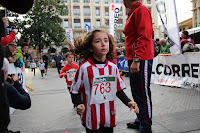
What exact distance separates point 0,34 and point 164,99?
4522mm

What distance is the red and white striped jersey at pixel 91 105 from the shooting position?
176cm

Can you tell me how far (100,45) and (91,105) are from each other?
24.5 inches

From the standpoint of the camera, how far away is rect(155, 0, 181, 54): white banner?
6016 mm

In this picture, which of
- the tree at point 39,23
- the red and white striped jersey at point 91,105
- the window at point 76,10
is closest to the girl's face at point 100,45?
the red and white striped jersey at point 91,105

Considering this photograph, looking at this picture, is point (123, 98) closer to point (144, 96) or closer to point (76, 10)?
point (144, 96)

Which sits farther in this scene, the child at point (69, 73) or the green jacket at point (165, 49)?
the green jacket at point (165, 49)

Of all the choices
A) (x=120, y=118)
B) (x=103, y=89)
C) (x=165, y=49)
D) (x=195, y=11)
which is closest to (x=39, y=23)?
(x=165, y=49)

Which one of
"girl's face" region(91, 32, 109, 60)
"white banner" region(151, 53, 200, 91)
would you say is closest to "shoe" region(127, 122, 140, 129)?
"girl's face" region(91, 32, 109, 60)

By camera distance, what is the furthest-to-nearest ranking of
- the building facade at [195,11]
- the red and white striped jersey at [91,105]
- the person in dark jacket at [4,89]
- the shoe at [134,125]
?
the building facade at [195,11], the shoe at [134,125], the red and white striped jersey at [91,105], the person in dark jacket at [4,89]

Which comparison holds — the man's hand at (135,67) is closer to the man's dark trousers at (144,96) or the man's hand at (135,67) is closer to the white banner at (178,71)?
the man's dark trousers at (144,96)

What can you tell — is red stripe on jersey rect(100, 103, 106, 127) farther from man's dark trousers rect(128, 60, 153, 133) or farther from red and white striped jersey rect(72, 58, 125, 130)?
man's dark trousers rect(128, 60, 153, 133)

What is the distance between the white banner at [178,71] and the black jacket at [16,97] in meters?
5.26

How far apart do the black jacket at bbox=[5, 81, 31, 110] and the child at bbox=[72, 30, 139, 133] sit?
0.69 m

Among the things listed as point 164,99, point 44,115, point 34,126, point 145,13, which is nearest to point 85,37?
point 145,13
